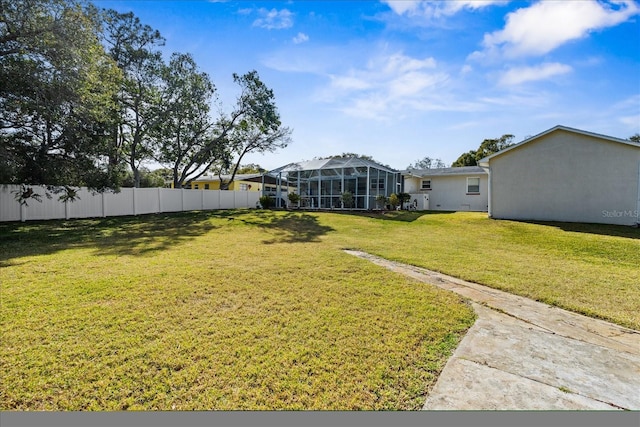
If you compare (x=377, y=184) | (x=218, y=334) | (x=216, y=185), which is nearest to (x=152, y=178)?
(x=216, y=185)

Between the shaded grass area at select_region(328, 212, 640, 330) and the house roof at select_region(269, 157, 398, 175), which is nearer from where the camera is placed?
the shaded grass area at select_region(328, 212, 640, 330)

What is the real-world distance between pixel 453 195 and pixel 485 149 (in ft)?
61.5

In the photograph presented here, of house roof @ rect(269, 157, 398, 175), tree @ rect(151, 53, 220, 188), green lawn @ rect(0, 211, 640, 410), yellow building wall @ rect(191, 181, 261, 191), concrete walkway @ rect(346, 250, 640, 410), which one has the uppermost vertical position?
tree @ rect(151, 53, 220, 188)

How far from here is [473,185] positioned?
21688mm

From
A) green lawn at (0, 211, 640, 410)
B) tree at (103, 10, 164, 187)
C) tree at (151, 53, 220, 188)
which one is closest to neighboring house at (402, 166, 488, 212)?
green lawn at (0, 211, 640, 410)

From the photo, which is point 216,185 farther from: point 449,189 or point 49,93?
point 49,93

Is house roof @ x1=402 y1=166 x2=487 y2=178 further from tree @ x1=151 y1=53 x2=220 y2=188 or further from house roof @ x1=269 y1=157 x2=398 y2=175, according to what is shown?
tree @ x1=151 y1=53 x2=220 y2=188

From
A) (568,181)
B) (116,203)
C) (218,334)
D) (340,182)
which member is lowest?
(218,334)

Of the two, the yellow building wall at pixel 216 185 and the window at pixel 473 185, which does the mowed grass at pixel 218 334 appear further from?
the yellow building wall at pixel 216 185

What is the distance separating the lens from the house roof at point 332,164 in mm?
19516

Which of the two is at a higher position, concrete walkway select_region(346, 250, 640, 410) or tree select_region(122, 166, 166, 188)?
tree select_region(122, 166, 166, 188)

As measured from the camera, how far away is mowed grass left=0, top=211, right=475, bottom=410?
231cm

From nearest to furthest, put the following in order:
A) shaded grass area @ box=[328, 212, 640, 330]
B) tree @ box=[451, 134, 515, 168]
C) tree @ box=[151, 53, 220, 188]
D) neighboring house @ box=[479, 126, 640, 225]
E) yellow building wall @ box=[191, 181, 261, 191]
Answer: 1. shaded grass area @ box=[328, 212, 640, 330]
2. neighboring house @ box=[479, 126, 640, 225]
3. tree @ box=[151, 53, 220, 188]
4. yellow building wall @ box=[191, 181, 261, 191]
5. tree @ box=[451, 134, 515, 168]

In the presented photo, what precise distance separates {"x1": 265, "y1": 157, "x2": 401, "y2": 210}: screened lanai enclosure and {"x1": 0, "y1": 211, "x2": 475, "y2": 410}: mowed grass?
552 inches
